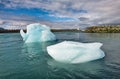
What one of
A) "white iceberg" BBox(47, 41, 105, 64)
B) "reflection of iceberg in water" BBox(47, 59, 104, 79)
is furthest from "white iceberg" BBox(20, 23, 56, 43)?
"reflection of iceberg in water" BBox(47, 59, 104, 79)

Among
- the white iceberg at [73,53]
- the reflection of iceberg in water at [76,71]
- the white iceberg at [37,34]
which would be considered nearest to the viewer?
the reflection of iceberg in water at [76,71]

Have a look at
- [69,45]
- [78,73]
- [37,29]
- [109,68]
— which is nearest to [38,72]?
[78,73]

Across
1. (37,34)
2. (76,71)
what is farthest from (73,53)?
(37,34)

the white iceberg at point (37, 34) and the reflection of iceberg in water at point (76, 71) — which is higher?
the white iceberg at point (37, 34)

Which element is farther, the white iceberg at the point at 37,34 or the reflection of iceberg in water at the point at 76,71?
the white iceberg at the point at 37,34

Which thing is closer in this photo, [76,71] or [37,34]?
[76,71]

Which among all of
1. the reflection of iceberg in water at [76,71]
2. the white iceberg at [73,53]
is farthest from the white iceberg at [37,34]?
the reflection of iceberg in water at [76,71]

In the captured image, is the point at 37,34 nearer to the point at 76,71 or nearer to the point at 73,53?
the point at 73,53

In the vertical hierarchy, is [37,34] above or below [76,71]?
above

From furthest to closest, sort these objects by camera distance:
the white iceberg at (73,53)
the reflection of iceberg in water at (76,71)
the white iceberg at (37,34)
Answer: the white iceberg at (37,34)
the white iceberg at (73,53)
the reflection of iceberg in water at (76,71)

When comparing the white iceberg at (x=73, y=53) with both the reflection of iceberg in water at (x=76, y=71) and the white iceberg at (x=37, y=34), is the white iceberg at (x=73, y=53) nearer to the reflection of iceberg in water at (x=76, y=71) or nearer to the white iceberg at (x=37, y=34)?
the reflection of iceberg in water at (x=76, y=71)

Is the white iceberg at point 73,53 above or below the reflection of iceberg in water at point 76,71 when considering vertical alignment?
above

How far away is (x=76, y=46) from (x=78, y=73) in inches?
92.9

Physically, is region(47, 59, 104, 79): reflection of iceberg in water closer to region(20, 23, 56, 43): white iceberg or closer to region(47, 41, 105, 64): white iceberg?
region(47, 41, 105, 64): white iceberg
